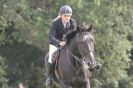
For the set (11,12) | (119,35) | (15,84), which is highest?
(11,12)

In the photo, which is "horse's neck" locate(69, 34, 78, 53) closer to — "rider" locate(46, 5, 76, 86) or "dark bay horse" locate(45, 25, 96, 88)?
"dark bay horse" locate(45, 25, 96, 88)

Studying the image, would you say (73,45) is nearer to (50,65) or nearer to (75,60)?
(75,60)

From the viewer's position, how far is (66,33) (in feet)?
36.9

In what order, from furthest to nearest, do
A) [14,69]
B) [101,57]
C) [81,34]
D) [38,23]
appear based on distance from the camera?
[14,69]
[101,57]
[38,23]
[81,34]

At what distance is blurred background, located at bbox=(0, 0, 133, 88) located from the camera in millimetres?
23562

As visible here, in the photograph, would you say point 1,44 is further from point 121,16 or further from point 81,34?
point 81,34

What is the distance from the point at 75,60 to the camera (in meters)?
11.0

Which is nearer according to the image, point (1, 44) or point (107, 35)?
point (107, 35)

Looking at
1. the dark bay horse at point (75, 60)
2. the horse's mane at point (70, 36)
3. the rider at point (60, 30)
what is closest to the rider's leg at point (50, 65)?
the rider at point (60, 30)

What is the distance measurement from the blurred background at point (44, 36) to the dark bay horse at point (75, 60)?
11.4 metres

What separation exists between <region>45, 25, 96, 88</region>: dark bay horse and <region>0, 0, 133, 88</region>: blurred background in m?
11.4

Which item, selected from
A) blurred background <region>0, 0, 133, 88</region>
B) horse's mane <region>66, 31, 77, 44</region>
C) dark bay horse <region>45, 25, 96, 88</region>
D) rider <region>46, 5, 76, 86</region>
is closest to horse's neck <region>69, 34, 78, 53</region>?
dark bay horse <region>45, 25, 96, 88</region>

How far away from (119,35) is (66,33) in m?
14.7

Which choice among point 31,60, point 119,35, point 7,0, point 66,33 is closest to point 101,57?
point 119,35
